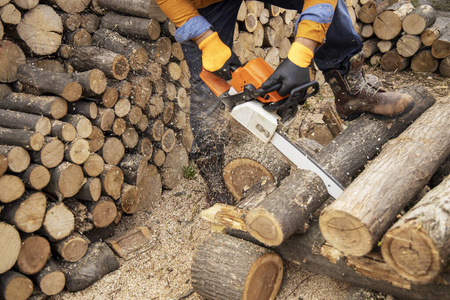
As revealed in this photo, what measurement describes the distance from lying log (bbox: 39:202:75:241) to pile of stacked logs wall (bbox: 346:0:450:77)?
473 cm

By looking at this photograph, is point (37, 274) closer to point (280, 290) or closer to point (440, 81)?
point (280, 290)

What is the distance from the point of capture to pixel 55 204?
2.54m

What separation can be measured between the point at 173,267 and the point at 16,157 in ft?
4.29

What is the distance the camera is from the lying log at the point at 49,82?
2.61 m

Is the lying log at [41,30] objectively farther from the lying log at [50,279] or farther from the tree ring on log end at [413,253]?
the tree ring on log end at [413,253]

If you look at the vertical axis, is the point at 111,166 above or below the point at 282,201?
below

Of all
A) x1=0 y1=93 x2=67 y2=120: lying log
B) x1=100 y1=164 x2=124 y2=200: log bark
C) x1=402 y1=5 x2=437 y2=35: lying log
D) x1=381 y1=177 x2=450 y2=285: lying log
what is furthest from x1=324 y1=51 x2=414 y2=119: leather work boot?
x1=402 y1=5 x2=437 y2=35: lying log

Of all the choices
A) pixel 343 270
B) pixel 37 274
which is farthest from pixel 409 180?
pixel 37 274

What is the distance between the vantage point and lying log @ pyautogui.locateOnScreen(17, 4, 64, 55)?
2674mm

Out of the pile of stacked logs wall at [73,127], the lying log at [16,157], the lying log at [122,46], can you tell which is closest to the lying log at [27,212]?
the pile of stacked logs wall at [73,127]

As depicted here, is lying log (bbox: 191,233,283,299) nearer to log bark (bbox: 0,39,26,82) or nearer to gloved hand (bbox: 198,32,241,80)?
gloved hand (bbox: 198,32,241,80)

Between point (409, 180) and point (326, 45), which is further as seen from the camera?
point (326, 45)

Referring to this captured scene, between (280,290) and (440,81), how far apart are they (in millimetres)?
4233

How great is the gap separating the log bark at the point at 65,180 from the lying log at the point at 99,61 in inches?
30.3
